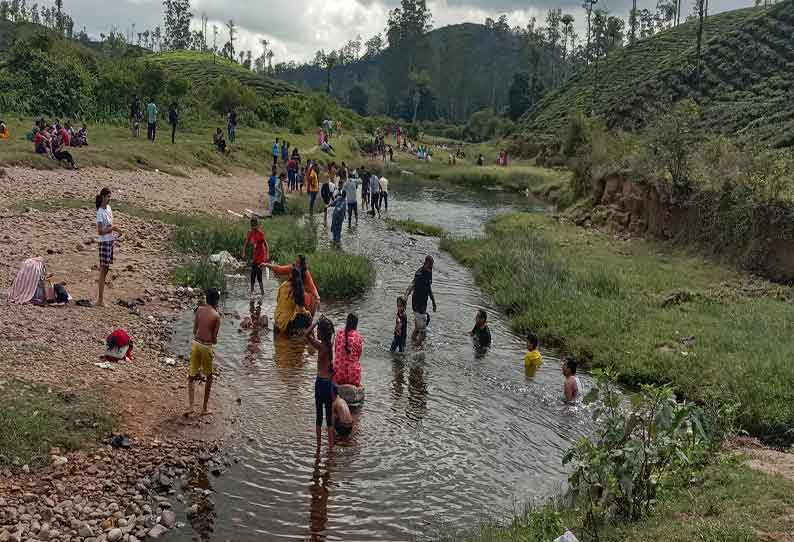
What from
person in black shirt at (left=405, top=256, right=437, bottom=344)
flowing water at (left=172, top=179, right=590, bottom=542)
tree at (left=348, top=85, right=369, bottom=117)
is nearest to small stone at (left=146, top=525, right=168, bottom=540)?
flowing water at (left=172, top=179, right=590, bottom=542)

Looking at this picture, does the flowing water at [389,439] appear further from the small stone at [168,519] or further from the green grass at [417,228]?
the green grass at [417,228]

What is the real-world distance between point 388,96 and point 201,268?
132998mm

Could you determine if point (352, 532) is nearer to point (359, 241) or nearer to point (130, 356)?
point (130, 356)

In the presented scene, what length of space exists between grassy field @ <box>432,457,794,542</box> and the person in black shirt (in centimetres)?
642

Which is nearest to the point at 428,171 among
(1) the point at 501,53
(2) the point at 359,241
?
(2) the point at 359,241

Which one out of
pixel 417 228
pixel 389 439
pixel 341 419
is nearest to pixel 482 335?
pixel 389 439

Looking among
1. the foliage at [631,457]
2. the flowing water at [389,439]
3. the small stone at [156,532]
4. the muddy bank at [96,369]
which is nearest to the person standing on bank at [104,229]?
the muddy bank at [96,369]

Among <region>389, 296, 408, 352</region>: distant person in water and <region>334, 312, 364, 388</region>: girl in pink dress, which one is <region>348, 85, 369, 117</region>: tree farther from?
<region>334, 312, 364, 388</region>: girl in pink dress

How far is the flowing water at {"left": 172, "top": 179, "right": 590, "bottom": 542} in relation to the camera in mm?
7957

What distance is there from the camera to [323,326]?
895 cm

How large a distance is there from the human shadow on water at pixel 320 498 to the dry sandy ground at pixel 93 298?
158 centimetres

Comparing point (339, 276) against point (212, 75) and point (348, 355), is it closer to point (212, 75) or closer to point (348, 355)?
point (348, 355)

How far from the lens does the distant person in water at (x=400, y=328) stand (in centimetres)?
1331

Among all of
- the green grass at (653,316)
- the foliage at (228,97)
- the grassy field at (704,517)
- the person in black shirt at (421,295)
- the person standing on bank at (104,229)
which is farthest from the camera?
the foliage at (228,97)
